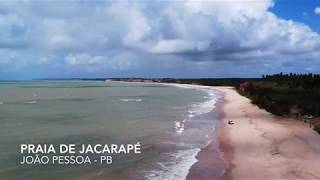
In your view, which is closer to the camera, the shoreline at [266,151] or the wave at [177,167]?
the wave at [177,167]

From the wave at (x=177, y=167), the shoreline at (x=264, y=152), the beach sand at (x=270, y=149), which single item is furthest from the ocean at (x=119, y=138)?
the beach sand at (x=270, y=149)

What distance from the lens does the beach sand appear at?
54.6ft

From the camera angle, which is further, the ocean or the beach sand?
the ocean

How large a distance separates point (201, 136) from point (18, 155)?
408 inches

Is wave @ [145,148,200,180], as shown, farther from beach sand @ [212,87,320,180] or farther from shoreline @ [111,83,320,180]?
beach sand @ [212,87,320,180]

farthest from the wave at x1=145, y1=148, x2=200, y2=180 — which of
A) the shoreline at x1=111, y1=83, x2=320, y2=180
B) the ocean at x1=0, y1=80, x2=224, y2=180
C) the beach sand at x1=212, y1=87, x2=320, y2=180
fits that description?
the beach sand at x1=212, y1=87, x2=320, y2=180

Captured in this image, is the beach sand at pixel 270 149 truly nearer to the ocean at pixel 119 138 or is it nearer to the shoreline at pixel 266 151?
the shoreline at pixel 266 151

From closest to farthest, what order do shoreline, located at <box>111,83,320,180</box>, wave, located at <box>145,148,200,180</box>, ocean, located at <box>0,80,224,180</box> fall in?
wave, located at <box>145,148,200,180</box> < shoreline, located at <box>111,83,320,180</box> < ocean, located at <box>0,80,224,180</box>

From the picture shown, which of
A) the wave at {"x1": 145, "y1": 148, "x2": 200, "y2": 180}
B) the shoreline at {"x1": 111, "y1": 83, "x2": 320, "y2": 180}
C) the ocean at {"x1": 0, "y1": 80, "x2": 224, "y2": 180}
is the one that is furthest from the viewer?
the ocean at {"x1": 0, "y1": 80, "x2": 224, "y2": 180}

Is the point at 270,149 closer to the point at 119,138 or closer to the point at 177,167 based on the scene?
the point at 177,167

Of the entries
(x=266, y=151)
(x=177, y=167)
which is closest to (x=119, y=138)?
(x=177, y=167)

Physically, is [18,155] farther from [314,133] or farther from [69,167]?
[314,133]

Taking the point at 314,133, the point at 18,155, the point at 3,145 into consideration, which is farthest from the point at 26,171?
the point at 314,133

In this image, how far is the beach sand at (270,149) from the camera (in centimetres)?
1664
